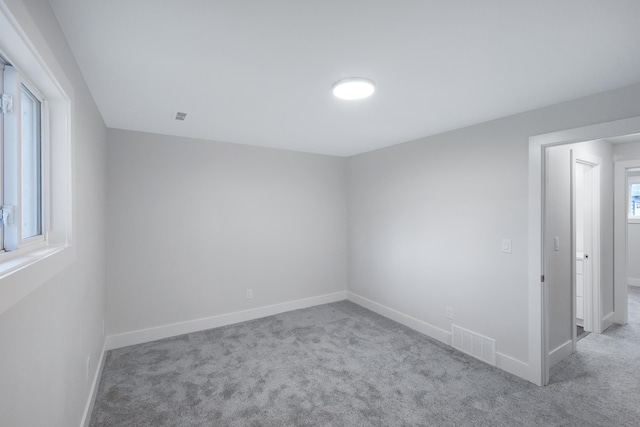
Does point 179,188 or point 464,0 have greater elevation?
point 464,0

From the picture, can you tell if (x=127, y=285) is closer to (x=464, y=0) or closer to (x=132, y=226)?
(x=132, y=226)

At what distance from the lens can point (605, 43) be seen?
1585 millimetres

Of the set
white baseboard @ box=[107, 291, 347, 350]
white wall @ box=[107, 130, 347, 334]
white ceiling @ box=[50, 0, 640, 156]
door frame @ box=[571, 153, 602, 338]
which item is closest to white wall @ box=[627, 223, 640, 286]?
door frame @ box=[571, 153, 602, 338]

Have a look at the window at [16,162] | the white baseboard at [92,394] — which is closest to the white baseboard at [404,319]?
the white baseboard at [92,394]

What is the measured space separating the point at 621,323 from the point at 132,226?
244 inches

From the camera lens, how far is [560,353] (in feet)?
9.61

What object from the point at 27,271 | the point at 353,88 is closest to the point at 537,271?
the point at 353,88

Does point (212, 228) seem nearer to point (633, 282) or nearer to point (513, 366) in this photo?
point (513, 366)

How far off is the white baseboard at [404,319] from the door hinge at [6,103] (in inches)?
150

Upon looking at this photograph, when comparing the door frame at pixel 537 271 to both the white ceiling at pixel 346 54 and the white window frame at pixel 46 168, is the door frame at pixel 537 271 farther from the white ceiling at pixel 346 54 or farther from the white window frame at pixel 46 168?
the white window frame at pixel 46 168

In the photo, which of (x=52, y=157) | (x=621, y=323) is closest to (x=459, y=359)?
(x=621, y=323)

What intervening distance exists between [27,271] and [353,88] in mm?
1973

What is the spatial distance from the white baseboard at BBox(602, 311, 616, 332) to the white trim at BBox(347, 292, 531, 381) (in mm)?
1948

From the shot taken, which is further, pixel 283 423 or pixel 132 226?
pixel 132 226
